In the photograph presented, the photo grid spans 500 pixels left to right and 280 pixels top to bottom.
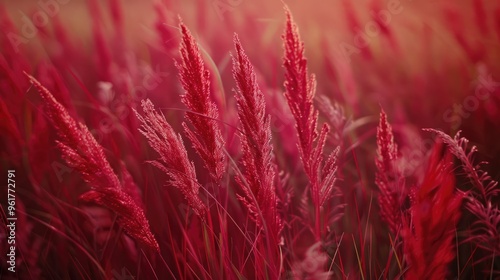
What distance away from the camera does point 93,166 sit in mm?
1055

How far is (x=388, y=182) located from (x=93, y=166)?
615mm

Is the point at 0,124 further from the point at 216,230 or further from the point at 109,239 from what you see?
the point at 216,230

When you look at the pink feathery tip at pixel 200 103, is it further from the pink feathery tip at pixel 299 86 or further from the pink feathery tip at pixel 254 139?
the pink feathery tip at pixel 299 86

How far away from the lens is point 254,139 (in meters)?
1.04

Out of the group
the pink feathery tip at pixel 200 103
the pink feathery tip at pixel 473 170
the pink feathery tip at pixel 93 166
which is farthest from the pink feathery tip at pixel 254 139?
the pink feathery tip at pixel 473 170

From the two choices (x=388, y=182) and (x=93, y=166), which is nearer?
(x=93, y=166)

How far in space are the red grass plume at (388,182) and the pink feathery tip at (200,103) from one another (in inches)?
13.6

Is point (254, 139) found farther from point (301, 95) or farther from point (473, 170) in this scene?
point (473, 170)

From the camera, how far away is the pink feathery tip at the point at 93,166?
1.04m

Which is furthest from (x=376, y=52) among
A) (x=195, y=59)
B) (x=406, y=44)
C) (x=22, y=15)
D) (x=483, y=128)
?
(x=22, y=15)

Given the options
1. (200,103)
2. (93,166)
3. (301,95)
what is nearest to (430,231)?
(301,95)

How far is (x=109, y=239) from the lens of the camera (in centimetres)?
122

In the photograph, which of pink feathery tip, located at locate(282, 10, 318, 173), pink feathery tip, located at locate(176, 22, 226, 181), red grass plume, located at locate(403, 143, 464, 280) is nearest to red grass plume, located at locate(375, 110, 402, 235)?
red grass plume, located at locate(403, 143, 464, 280)

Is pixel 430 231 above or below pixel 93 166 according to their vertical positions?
below
